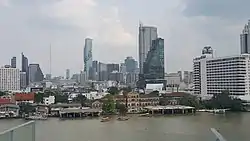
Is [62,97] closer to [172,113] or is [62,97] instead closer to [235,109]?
[172,113]

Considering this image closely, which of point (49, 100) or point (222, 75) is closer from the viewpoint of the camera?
point (49, 100)

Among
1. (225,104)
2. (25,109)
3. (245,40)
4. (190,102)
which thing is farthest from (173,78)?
(25,109)

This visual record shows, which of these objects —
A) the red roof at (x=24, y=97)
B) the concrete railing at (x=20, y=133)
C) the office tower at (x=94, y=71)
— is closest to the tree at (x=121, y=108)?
the red roof at (x=24, y=97)

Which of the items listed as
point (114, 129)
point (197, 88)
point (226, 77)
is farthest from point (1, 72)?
point (114, 129)

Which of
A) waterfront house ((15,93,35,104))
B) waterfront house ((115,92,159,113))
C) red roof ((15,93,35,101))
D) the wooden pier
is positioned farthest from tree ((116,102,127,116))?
red roof ((15,93,35,101))

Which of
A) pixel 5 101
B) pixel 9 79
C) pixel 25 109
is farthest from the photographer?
pixel 9 79

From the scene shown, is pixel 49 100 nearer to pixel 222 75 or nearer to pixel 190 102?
pixel 190 102

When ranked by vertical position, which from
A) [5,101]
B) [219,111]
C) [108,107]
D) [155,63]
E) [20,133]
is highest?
[155,63]
